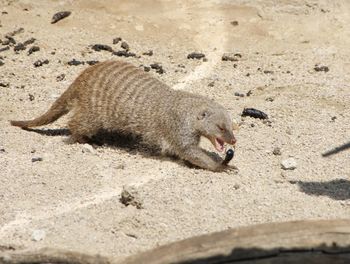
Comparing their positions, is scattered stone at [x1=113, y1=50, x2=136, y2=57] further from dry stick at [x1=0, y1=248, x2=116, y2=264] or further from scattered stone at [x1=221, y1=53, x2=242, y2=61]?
dry stick at [x1=0, y1=248, x2=116, y2=264]

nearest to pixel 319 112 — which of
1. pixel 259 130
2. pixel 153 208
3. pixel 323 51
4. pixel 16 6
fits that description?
pixel 259 130

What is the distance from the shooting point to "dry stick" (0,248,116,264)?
3.11m

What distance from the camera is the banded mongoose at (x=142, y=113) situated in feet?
15.7

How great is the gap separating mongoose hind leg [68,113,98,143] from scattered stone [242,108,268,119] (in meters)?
1.08

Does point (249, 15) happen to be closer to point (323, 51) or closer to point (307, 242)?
point (323, 51)

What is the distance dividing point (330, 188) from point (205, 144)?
109cm

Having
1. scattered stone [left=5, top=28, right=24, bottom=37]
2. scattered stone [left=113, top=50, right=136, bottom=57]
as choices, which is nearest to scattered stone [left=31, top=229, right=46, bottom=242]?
scattered stone [left=113, top=50, right=136, bottom=57]

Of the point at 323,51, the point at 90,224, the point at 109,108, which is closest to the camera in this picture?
the point at 90,224

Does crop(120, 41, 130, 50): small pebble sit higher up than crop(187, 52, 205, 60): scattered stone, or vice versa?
crop(120, 41, 130, 50): small pebble

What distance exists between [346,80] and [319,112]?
2.36 feet

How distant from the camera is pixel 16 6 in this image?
24.3ft

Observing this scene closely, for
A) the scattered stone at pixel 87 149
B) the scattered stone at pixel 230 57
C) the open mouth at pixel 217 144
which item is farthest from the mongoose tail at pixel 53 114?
the scattered stone at pixel 230 57

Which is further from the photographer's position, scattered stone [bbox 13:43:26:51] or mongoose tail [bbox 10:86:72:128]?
scattered stone [bbox 13:43:26:51]

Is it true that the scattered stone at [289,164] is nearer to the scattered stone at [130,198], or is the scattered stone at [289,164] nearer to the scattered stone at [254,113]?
the scattered stone at [254,113]
